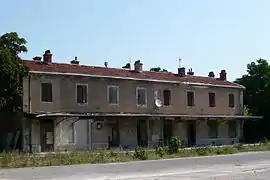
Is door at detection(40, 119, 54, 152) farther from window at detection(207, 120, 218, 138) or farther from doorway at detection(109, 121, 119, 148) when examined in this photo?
window at detection(207, 120, 218, 138)

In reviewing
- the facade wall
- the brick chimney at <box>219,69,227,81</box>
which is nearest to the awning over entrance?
the facade wall

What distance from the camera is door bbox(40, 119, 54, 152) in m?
41.8

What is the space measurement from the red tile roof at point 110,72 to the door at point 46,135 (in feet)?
12.8

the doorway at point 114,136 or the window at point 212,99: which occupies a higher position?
the window at point 212,99

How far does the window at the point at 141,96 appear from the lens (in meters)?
48.2

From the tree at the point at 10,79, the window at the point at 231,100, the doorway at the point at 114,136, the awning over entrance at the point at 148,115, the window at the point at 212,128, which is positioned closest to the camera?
the tree at the point at 10,79

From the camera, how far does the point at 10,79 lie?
39750mm

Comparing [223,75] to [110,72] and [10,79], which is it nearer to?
[110,72]

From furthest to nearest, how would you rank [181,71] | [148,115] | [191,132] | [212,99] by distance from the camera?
[212,99], [181,71], [191,132], [148,115]

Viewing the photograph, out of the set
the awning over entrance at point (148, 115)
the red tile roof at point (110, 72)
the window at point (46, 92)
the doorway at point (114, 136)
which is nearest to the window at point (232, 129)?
the awning over entrance at point (148, 115)

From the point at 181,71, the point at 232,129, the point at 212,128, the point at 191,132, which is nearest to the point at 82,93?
the point at 191,132

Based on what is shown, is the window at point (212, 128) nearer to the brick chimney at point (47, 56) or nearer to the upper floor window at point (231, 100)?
the upper floor window at point (231, 100)

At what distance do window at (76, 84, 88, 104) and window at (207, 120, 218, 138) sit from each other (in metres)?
14.8

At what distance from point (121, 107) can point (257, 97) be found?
63.9ft
